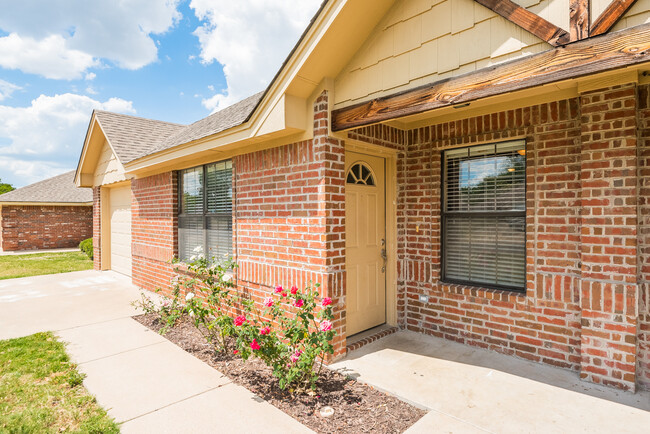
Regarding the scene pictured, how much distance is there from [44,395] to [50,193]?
19.8 meters

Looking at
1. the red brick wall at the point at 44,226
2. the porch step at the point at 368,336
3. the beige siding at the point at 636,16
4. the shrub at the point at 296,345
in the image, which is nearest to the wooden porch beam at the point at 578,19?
the beige siding at the point at 636,16

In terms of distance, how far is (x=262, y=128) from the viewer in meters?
4.38

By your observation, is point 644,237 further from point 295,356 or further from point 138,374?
point 138,374

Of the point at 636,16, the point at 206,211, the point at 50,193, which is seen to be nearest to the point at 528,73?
the point at 636,16

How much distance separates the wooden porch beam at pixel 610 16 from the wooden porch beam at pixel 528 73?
2.3 inches

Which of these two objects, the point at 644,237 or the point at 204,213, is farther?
the point at 204,213

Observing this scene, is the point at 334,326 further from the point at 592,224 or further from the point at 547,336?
the point at 592,224

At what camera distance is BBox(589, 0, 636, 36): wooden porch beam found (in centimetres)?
226

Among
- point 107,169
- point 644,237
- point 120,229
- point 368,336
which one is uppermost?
point 107,169

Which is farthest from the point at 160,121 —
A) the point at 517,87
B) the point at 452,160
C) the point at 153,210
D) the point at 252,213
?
the point at 517,87

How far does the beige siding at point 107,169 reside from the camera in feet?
31.0

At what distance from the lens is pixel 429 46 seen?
3197 mm

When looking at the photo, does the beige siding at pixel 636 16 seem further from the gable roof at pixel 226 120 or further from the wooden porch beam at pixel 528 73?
the gable roof at pixel 226 120

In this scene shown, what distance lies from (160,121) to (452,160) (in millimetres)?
10193
